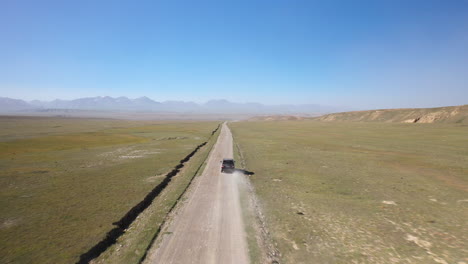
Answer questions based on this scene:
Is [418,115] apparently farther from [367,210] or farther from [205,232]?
[205,232]

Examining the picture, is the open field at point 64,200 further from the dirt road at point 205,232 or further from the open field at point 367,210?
the open field at point 367,210

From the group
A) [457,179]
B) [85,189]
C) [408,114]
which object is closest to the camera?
[85,189]

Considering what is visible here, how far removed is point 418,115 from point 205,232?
6624 inches

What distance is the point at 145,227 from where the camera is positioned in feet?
48.7

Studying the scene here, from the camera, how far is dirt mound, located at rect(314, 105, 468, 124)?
4428 inches

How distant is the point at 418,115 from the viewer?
130 meters

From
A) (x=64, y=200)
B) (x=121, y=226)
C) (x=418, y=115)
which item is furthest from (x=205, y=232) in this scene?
(x=418, y=115)

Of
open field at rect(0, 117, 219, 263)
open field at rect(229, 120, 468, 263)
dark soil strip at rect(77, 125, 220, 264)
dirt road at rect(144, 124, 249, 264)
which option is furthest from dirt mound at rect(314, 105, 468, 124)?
dark soil strip at rect(77, 125, 220, 264)

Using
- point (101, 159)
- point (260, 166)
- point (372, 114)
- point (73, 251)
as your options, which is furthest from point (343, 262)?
point (372, 114)

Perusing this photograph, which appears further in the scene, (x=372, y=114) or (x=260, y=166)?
(x=372, y=114)

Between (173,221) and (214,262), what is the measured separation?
5.79 meters

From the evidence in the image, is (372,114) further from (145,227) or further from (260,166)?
(145,227)

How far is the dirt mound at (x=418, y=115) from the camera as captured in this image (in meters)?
112

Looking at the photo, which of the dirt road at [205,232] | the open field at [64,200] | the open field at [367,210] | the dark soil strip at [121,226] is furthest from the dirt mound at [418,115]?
the dark soil strip at [121,226]
